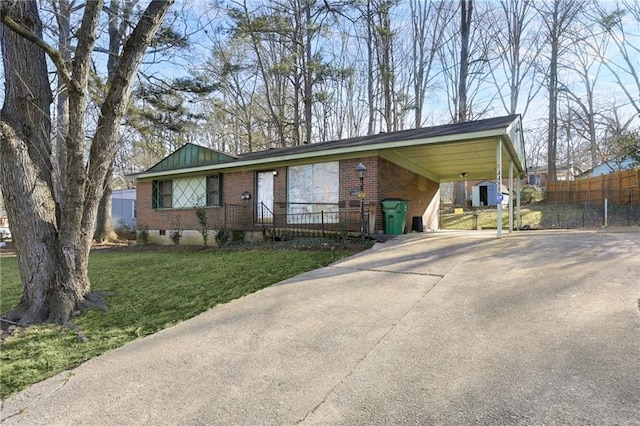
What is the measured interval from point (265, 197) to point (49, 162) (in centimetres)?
719

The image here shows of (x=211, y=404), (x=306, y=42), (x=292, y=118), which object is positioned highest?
(x=306, y=42)

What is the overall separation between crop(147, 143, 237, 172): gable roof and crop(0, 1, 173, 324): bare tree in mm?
7720

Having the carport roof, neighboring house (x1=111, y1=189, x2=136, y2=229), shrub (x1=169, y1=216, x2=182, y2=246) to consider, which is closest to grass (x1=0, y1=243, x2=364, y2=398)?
the carport roof

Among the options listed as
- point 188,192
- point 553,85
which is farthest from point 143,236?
point 553,85

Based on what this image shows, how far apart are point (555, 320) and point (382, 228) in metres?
6.52

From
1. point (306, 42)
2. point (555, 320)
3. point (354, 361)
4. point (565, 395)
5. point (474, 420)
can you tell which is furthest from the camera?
point (306, 42)

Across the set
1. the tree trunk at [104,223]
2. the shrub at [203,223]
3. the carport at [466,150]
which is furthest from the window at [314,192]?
the tree trunk at [104,223]

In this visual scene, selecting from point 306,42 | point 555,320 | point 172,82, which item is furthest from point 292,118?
point 555,320

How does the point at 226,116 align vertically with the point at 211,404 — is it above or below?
above

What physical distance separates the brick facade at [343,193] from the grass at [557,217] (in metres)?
5.00

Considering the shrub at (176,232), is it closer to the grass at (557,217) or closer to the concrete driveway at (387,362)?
the concrete driveway at (387,362)

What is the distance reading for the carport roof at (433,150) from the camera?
848 cm

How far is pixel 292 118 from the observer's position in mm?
23484

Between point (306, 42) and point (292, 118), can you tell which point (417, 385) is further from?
point (292, 118)
